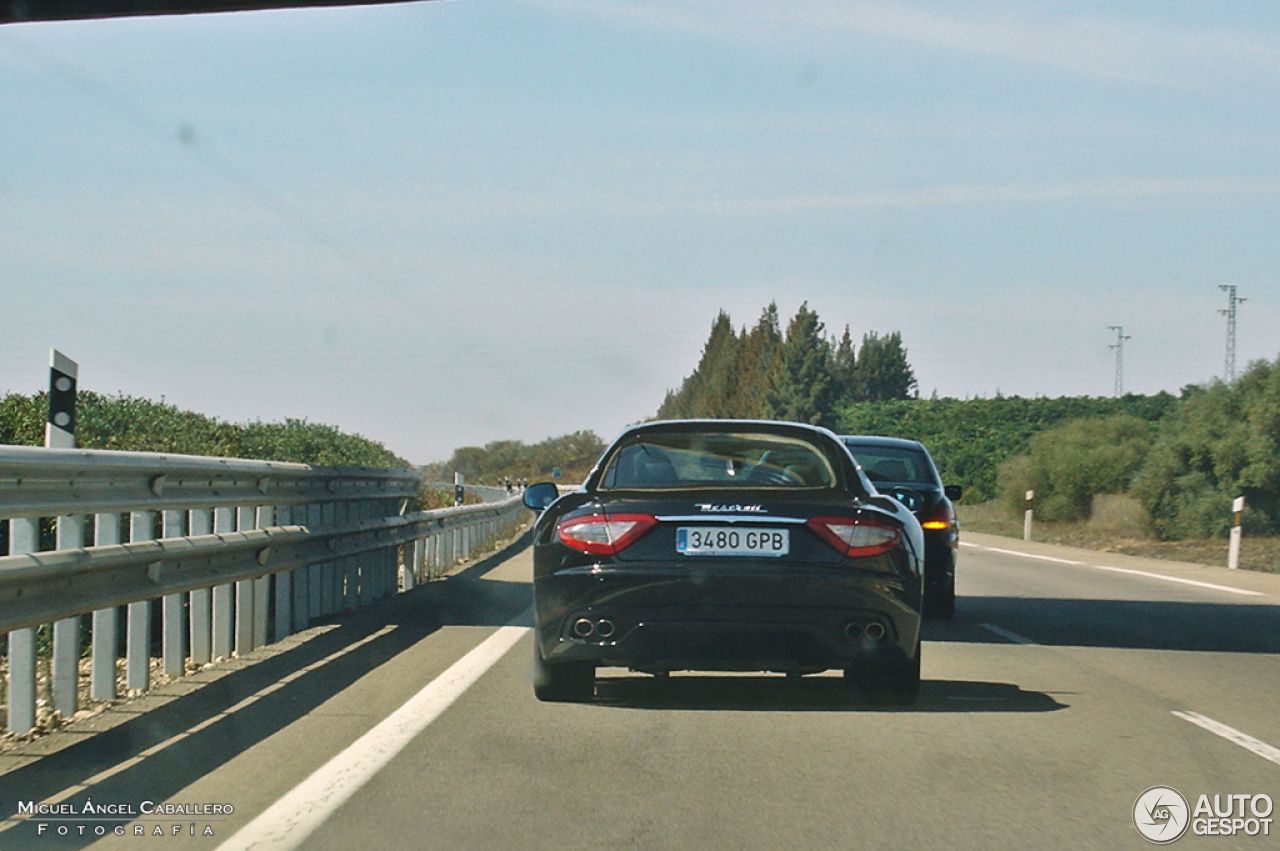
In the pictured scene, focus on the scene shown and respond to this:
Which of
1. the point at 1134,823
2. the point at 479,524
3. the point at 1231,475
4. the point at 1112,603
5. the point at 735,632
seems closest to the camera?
the point at 1134,823

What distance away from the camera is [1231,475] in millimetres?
32125

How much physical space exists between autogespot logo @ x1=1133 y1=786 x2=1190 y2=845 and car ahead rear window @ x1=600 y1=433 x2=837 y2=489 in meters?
2.30

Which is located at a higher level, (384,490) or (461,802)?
(384,490)

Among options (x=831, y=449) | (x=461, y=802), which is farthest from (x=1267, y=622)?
(x=461, y=802)

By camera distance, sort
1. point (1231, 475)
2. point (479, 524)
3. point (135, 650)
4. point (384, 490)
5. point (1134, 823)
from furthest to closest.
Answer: point (1231, 475), point (479, 524), point (384, 490), point (135, 650), point (1134, 823)

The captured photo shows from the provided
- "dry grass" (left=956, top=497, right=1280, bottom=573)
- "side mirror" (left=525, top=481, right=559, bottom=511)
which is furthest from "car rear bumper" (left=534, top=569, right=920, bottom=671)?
"dry grass" (left=956, top=497, right=1280, bottom=573)

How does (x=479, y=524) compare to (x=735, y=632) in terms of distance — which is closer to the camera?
(x=735, y=632)

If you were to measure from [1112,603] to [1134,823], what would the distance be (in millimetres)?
9912

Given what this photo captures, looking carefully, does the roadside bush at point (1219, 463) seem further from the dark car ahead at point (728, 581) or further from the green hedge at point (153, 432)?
the dark car ahead at point (728, 581)

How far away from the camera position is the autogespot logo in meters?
5.07

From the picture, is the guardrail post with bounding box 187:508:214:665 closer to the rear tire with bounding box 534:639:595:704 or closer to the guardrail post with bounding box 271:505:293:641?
the guardrail post with bounding box 271:505:293:641

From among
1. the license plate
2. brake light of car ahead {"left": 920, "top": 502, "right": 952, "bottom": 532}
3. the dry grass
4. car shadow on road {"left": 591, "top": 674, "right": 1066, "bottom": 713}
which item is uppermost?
the license plate

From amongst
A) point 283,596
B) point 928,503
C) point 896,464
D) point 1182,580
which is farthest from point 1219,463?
point 283,596

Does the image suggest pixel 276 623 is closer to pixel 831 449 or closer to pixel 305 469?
pixel 305 469
